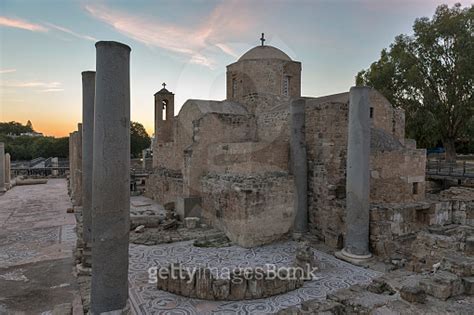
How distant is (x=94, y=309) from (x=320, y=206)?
7.04 meters

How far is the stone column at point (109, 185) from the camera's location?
380 centimetres

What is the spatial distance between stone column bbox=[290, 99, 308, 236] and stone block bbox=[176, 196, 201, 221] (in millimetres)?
3574

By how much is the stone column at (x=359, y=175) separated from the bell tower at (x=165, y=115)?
12.5 m

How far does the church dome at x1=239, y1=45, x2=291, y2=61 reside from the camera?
48.1 ft

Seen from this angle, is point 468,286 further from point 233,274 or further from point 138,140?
point 138,140

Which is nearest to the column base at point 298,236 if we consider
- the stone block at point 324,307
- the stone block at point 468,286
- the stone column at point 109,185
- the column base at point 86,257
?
the stone block at point 324,307

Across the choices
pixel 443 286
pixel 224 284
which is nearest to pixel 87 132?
pixel 224 284

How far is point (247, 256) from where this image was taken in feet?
26.4

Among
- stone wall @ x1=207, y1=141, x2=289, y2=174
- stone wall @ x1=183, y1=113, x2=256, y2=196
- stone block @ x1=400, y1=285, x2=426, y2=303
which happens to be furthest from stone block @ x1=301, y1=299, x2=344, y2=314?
stone wall @ x1=183, y1=113, x2=256, y2=196

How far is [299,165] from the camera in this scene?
31.4 feet

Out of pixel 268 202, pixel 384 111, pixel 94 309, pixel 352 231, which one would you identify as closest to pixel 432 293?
pixel 352 231

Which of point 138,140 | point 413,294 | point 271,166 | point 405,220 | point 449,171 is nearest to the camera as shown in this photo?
point 413,294

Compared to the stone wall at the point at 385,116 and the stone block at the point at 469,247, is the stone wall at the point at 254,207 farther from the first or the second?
the stone wall at the point at 385,116

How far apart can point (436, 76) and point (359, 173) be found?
58.5ft
